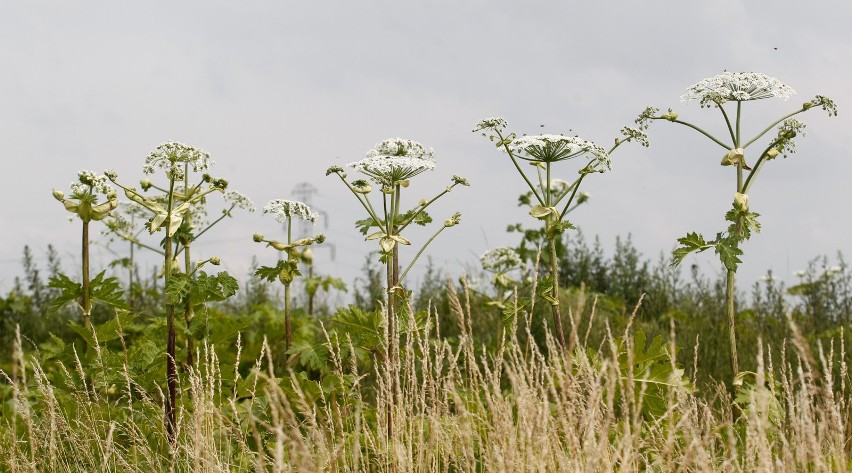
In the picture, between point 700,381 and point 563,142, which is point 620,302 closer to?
point 700,381

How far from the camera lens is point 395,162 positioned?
415 centimetres

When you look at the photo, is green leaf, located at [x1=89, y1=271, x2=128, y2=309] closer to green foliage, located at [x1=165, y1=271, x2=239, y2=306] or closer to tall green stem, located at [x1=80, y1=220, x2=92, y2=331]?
tall green stem, located at [x1=80, y1=220, x2=92, y2=331]

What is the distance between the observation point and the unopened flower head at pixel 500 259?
6867 millimetres

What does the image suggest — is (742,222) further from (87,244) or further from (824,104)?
(87,244)

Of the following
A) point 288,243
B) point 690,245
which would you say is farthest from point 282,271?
point 690,245

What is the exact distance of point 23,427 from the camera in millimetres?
5305

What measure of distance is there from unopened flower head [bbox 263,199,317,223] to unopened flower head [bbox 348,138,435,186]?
18.3 inches

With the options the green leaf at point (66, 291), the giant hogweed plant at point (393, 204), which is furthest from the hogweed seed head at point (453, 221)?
the green leaf at point (66, 291)

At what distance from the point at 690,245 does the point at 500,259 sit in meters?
2.91

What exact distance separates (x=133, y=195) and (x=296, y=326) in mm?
2933

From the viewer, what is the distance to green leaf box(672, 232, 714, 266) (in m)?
4.00

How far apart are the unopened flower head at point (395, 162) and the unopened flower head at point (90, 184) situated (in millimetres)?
1391

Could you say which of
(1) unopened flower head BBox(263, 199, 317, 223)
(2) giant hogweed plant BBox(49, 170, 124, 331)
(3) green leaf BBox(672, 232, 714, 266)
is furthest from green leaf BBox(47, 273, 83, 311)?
(3) green leaf BBox(672, 232, 714, 266)

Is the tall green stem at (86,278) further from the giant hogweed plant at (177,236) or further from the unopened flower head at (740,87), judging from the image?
the unopened flower head at (740,87)
